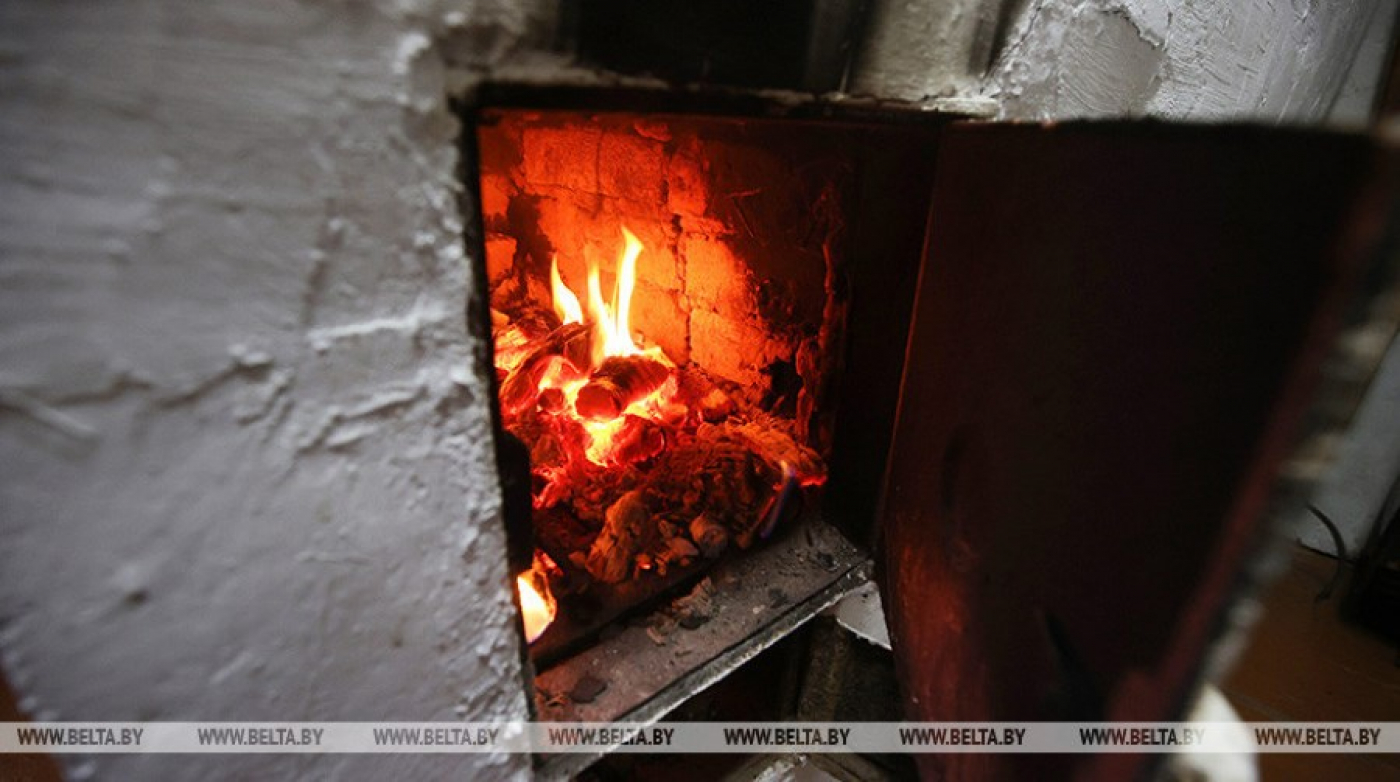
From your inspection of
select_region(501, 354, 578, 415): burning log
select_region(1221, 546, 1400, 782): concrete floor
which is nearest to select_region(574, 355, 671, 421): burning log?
select_region(501, 354, 578, 415): burning log

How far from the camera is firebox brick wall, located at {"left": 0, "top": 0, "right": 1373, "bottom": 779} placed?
0.43m

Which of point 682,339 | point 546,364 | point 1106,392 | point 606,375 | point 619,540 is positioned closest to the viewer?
point 1106,392

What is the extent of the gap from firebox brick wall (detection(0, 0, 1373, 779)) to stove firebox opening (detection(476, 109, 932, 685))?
0.76 ft

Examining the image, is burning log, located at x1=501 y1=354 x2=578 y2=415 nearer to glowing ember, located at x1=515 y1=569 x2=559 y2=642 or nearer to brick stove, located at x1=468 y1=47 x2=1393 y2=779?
brick stove, located at x1=468 y1=47 x2=1393 y2=779

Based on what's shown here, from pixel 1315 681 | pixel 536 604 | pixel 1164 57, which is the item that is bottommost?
pixel 1315 681

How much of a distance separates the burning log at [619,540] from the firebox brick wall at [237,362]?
521 millimetres

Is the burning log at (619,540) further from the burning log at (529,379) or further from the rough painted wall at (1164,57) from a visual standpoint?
the rough painted wall at (1164,57)

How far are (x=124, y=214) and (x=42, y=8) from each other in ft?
0.44

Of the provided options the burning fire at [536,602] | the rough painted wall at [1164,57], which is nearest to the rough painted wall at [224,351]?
the burning fire at [536,602]

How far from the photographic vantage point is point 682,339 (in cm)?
205

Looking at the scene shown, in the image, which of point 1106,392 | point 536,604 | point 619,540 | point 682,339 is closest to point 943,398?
point 1106,392

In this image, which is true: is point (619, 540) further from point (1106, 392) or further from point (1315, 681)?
point (1315, 681)

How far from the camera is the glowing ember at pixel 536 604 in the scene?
3.67 ft

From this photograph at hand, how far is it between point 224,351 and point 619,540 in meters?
0.88
